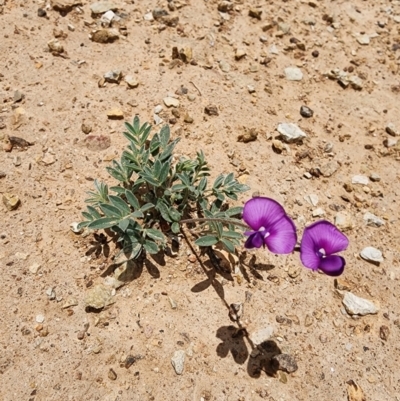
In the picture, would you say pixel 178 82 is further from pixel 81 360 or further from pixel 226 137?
pixel 81 360

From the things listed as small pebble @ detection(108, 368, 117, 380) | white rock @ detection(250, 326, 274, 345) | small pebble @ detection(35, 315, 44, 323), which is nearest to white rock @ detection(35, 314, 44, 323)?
small pebble @ detection(35, 315, 44, 323)

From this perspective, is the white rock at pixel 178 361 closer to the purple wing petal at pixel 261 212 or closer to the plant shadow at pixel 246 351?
the plant shadow at pixel 246 351

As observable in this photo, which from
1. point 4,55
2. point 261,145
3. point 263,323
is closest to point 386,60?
point 261,145

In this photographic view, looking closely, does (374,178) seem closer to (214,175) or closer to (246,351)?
(214,175)

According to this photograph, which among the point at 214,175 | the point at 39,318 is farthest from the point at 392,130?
the point at 39,318

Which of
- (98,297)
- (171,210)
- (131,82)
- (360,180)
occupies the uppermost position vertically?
(131,82)

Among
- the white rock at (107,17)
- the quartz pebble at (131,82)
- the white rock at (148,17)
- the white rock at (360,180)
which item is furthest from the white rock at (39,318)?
the white rock at (148,17)

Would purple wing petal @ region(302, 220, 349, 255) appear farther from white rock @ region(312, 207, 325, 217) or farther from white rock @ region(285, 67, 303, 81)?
white rock @ region(285, 67, 303, 81)
